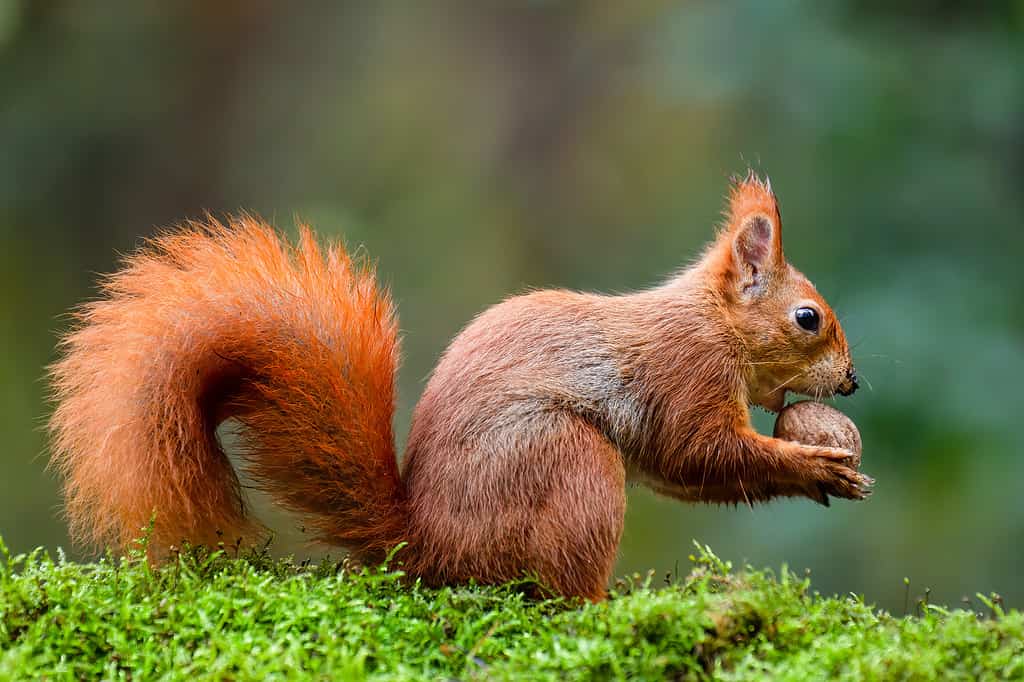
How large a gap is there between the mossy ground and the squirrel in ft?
0.43

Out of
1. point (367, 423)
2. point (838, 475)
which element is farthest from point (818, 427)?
point (367, 423)

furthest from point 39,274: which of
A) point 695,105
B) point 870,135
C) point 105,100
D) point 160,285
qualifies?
point 870,135

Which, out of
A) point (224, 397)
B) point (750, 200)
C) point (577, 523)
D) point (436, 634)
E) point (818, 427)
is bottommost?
point (436, 634)

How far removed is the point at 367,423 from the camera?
6.63 ft

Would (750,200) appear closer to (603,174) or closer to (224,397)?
(224,397)

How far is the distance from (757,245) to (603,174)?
6.90 feet

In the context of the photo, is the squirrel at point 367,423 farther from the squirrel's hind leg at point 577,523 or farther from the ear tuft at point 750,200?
the ear tuft at point 750,200

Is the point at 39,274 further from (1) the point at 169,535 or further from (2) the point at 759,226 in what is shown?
(2) the point at 759,226

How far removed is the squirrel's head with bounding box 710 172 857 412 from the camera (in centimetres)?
240

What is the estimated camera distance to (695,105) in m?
4.07

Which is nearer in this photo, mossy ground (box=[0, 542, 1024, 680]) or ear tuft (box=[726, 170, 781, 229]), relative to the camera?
mossy ground (box=[0, 542, 1024, 680])

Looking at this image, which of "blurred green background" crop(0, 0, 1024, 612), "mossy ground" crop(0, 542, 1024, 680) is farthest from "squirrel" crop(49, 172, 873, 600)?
"blurred green background" crop(0, 0, 1024, 612)

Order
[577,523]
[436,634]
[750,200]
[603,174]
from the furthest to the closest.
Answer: [603,174]
[750,200]
[577,523]
[436,634]

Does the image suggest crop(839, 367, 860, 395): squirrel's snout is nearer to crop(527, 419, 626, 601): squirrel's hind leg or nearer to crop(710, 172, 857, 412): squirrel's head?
crop(710, 172, 857, 412): squirrel's head
